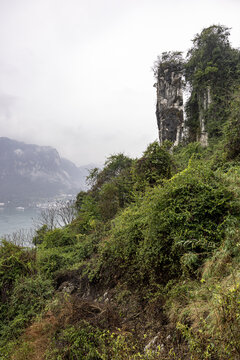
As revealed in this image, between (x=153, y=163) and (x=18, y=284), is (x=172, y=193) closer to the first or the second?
(x=153, y=163)

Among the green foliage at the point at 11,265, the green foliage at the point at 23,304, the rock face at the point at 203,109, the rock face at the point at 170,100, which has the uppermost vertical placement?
the rock face at the point at 170,100

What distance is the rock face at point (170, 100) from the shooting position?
2442cm

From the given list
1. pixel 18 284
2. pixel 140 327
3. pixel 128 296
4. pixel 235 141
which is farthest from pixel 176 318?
pixel 235 141

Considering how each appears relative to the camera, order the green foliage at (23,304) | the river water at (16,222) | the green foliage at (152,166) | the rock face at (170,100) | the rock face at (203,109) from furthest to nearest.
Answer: the river water at (16,222) < the rock face at (170,100) < the rock face at (203,109) < the green foliage at (152,166) < the green foliage at (23,304)

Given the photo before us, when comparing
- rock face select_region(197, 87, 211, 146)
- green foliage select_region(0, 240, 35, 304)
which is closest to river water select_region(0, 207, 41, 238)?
green foliage select_region(0, 240, 35, 304)

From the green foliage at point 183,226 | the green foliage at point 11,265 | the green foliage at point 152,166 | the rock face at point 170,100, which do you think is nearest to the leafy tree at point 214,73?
the rock face at point 170,100

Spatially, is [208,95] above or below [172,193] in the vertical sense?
above

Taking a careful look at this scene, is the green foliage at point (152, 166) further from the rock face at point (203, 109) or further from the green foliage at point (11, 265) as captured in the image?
the rock face at point (203, 109)

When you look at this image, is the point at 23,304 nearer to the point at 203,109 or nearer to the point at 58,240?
the point at 58,240

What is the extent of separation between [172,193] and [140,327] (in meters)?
2.82

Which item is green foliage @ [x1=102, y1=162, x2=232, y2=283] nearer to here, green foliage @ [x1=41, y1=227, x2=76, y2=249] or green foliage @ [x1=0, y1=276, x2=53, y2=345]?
green foliage @ [x1=0, y1=276, x2=53, y2=345]

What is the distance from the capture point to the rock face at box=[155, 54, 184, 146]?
24422 mm

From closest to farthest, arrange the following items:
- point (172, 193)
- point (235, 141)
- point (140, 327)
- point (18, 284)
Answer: point (140, 327)
point (172, 193)
point (18, 284)
point (235, 141)

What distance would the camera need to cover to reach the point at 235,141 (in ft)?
29.1
